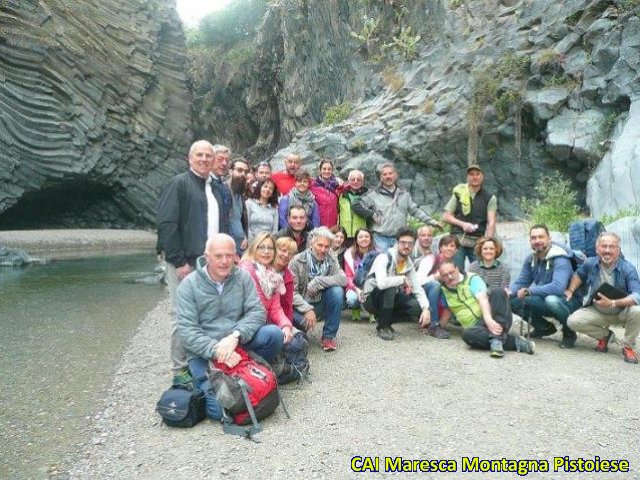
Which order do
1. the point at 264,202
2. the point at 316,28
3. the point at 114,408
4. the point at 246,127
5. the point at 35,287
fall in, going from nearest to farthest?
the point at 114,408
the point at 264,202
the point at 35,287
the point at 316,28
the point at 246,127

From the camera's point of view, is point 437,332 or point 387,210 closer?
point 437,332

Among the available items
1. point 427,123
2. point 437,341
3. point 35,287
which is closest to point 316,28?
point 427,123

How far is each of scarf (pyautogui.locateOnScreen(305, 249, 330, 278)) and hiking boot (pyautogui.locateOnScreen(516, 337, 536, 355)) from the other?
2238 mm

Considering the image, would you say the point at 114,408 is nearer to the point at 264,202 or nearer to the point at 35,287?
the point at 264,202

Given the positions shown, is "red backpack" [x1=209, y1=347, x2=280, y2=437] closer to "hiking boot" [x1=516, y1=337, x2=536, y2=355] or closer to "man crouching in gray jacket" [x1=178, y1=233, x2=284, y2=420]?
"man crouching in gray jacket" [x1=178, y1=233, x2=284, y2=420]

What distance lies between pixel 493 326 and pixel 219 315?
303cm

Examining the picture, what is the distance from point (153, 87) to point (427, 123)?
21242mm

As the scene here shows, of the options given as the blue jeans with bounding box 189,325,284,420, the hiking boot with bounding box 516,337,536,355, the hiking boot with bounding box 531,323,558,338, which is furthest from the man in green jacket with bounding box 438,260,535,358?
the blue jeans with bounding box 189,325,284,420

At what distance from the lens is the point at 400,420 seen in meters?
3.86

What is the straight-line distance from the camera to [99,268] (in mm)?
17062

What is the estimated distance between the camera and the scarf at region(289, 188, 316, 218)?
7020 mm

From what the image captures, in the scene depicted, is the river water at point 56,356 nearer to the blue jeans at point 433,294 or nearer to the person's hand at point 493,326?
the blue jeans at point 433,294

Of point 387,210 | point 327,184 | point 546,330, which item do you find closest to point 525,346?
point 546,330

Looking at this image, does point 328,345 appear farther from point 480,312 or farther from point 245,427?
point 245,427
